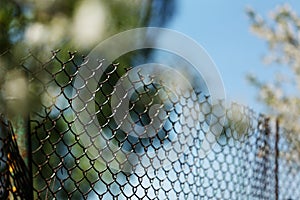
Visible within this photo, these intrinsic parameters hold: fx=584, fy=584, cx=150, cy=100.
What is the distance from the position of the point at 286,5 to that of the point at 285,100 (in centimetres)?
110

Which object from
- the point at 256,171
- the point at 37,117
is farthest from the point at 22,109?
the point at 256,171

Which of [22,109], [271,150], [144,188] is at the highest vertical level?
[271,150]

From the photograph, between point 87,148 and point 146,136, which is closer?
point 87,148

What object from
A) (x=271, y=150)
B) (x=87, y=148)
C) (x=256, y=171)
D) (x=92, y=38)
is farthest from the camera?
(x=271, y=150)

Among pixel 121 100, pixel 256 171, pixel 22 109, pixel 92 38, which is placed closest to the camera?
pixel 92 38

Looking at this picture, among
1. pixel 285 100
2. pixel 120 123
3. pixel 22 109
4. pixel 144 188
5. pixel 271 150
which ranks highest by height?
pixel 285 100

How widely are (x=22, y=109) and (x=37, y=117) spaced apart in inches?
17.2

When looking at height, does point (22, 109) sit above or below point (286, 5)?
below

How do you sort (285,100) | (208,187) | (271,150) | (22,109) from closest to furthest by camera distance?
(22,109)
(208,187)
(271,150)
(285,100)

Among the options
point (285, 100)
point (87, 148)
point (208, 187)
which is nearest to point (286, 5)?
point (285, 100)

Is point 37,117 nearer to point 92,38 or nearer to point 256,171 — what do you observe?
point 92,38

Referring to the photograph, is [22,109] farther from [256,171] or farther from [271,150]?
[271,150]

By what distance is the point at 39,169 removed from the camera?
1.46 m

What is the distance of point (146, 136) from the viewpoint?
180cm
